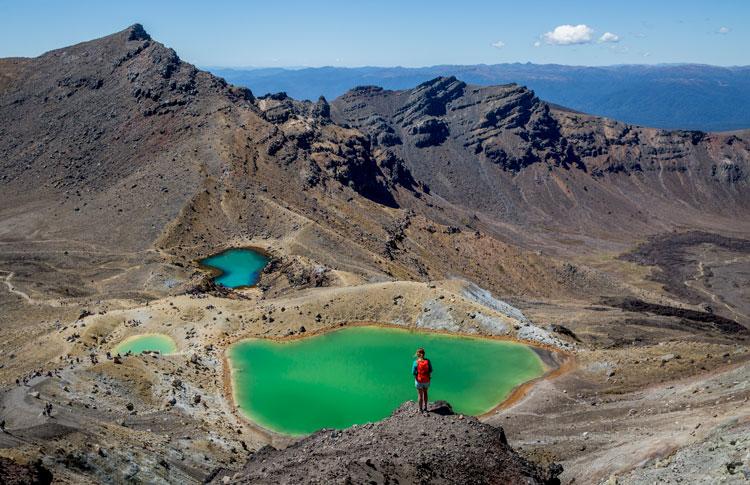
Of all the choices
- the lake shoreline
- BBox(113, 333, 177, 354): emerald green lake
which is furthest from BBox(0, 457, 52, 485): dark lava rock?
BBox(113, 333, 177, 354): emerald green lake

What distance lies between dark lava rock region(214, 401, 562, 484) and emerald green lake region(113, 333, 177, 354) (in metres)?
24.7

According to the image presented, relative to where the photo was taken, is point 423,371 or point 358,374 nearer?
point 423,371

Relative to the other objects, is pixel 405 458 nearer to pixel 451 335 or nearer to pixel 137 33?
pixel 451 335

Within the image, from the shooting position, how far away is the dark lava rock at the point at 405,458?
2294 centimetres

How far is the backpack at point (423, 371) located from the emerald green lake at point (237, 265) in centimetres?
5651

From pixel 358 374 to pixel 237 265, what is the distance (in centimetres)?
5064

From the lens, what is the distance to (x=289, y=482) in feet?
74.0

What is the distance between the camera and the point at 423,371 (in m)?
28.1

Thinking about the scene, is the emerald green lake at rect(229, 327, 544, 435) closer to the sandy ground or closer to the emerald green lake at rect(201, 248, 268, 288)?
the sandy ground

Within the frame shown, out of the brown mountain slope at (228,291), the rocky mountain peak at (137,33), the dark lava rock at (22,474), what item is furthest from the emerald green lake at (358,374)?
the rocky mountain peak at (137,33)

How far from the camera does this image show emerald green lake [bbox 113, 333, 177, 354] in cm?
5025

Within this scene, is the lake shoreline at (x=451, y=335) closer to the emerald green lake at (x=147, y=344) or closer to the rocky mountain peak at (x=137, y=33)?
the emerald green lake at (x=147, y=344)

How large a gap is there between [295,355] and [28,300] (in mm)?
42460

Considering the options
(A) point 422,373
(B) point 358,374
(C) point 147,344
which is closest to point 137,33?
(C) point 147,344
